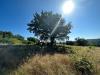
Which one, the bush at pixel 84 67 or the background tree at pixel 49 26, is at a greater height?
the background tree at pixel 49 26

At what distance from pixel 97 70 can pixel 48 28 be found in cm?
2019

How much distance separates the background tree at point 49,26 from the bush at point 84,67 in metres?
18.8

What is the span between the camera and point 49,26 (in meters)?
29.0

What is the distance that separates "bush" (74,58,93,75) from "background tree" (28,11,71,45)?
18750 millimetres

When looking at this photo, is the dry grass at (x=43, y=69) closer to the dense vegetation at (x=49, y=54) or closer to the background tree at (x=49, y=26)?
the dense vegetation at (x=49, y=54)

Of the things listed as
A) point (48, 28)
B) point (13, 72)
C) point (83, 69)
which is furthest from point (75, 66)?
point (48, 28)

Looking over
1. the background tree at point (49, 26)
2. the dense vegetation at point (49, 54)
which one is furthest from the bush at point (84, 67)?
the background tree at point (49, 26)

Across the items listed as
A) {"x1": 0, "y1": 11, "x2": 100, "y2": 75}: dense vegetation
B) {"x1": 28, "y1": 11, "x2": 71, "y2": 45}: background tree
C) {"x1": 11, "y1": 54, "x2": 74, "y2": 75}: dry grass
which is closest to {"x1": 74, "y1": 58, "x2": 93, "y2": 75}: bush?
{"x1": 0, "y1": 11, "x2": 100, "y2": 75}: dense vegetation

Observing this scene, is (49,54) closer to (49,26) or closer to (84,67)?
(84,67)

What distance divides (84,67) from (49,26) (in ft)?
64.8

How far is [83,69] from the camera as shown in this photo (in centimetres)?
960

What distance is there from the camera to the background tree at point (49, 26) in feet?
95.8

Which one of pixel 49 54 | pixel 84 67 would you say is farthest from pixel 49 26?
pixel 84 67

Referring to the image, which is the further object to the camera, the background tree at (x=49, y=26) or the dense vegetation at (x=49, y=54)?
the background tree at (x=49, y=26)
